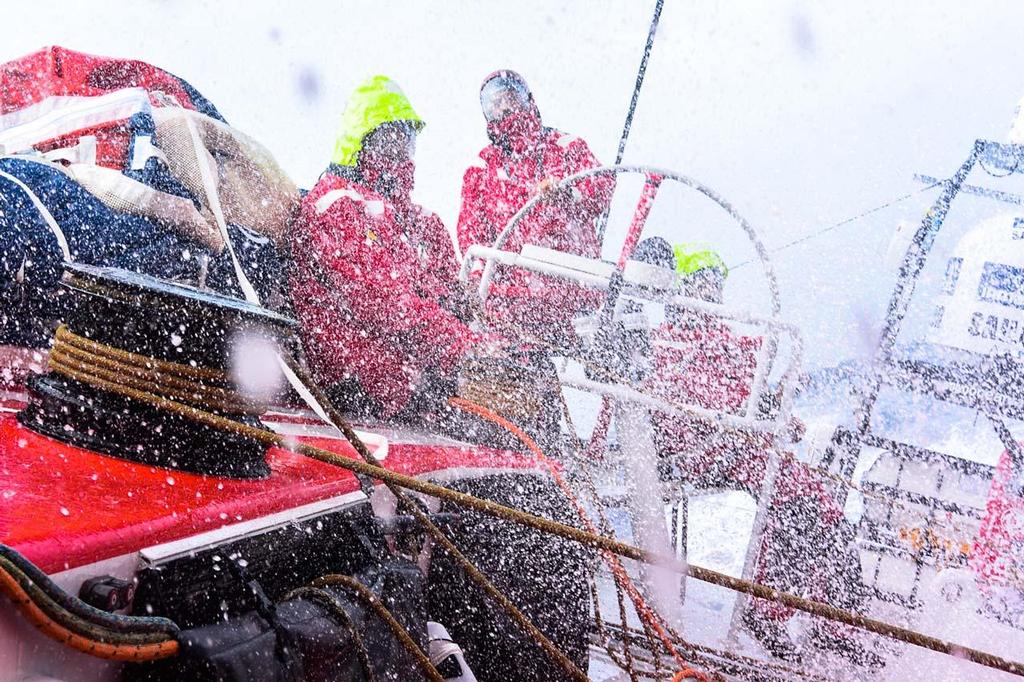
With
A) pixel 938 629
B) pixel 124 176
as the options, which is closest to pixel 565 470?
pixel 124 176

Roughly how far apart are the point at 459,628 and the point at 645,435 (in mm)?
1172

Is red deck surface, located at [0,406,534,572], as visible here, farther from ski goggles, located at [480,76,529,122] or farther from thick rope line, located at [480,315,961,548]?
ski goggles, located at [480,76,529,122]

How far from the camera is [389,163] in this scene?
11.6 feet

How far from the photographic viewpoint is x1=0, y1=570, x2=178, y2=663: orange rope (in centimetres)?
77

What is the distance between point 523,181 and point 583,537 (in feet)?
12.3

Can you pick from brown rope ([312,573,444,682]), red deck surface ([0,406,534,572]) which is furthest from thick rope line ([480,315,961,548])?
brown rope ([312,573,444,682])

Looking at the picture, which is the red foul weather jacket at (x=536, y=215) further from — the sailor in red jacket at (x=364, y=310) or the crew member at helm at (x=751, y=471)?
the sailor in red jacket at (x=364, y=310)

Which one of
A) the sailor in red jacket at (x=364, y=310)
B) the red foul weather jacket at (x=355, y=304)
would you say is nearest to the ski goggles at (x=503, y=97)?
the sailor in red jacket at (x=364, y=310)

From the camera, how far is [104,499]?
1070 mm

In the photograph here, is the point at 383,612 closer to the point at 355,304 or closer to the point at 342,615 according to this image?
the point at 342,615

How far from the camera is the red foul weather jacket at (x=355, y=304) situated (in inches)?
110

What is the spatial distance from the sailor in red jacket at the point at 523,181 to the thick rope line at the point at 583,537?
314 cm

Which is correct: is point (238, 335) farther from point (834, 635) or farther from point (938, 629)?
point (938, 629)

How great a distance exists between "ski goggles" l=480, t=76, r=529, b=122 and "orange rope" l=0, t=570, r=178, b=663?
4.14 m
